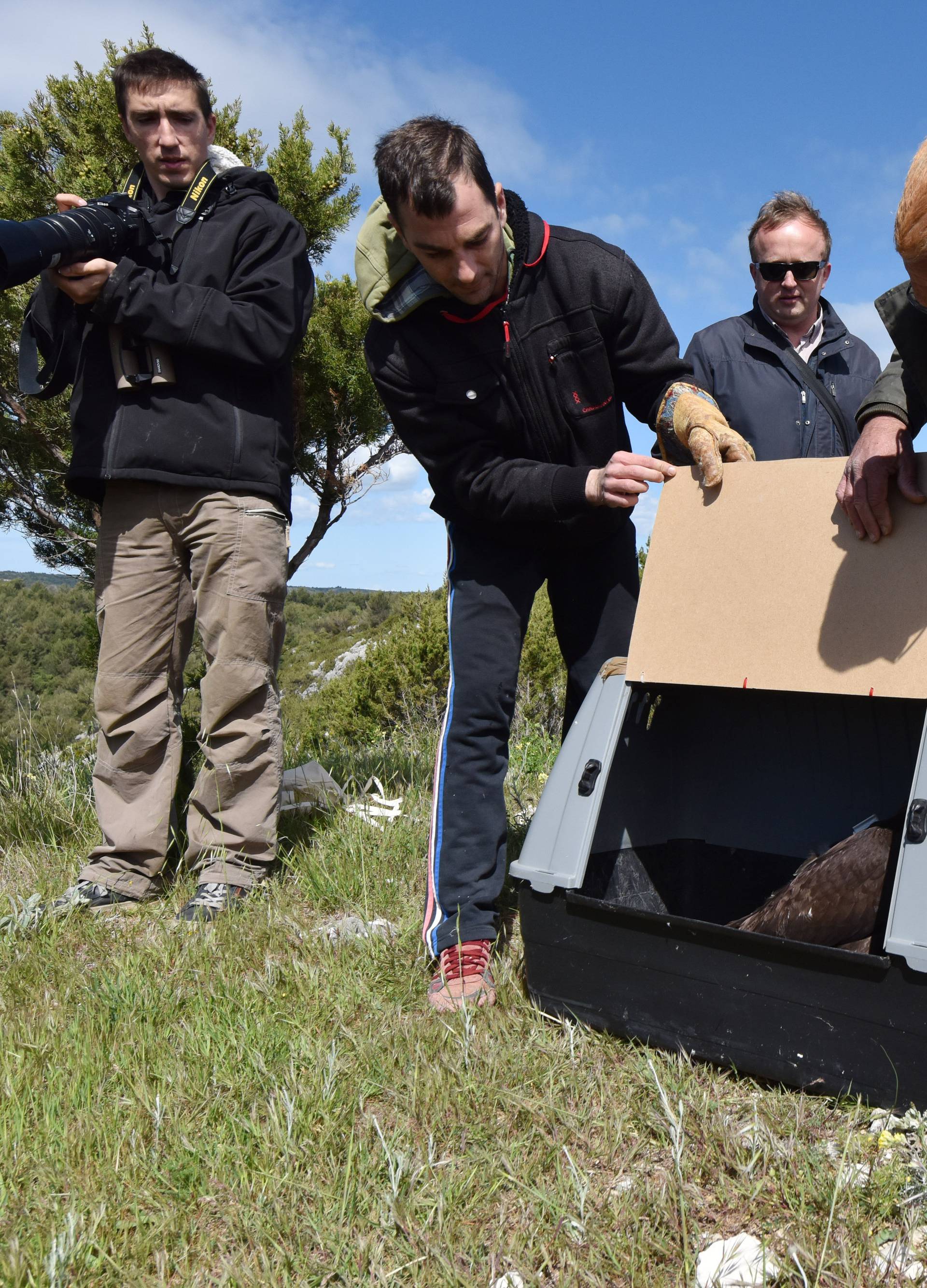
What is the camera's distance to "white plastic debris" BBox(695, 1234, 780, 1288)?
1.29 meters

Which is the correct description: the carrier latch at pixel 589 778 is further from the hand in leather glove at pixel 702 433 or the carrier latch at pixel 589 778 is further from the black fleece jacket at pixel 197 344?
the black fleece jacket at pixel 197 344

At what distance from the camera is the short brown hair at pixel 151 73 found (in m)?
2.79

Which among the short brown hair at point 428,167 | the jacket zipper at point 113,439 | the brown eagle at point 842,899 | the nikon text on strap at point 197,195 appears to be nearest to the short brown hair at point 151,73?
the nikon text on strap at point 197,195

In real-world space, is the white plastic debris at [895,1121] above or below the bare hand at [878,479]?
below

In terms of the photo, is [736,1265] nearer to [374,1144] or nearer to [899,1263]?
[899,1263]

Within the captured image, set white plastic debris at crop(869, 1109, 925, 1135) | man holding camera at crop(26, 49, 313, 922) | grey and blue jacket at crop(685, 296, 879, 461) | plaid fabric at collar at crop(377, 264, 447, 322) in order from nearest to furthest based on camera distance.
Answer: white plastic debris at crop(869, 1109, 925, 1135)
plaid fabric at collar at crop(377, 264, 447, 322)
man holding camera at crop(26, 49, 313, 922)
grey and blue jacket at crop(685, 296, 879, 461)

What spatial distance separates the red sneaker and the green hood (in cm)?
149

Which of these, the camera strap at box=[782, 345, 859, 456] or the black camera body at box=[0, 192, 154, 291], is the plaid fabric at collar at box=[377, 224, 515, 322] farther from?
the camera strap at box=[782, 345, 859, 456]

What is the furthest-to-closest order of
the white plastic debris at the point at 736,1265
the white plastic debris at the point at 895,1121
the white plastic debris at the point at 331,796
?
the white plastic debris at the point at 331,796
the white plastic debris at the point at 895,1121
the white plastic debris at the point at 736,1265

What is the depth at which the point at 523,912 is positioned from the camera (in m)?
1.98

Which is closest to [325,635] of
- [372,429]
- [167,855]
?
[372,429]

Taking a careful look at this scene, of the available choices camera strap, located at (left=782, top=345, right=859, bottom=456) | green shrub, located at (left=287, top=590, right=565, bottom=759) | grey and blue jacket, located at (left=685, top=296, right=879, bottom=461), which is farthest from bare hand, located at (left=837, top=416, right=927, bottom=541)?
green shrub, located at (left=287, top=590, right=565, bottom=759)

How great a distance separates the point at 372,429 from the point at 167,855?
18.1 ft

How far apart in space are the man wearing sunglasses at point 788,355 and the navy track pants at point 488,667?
38.4 inches
